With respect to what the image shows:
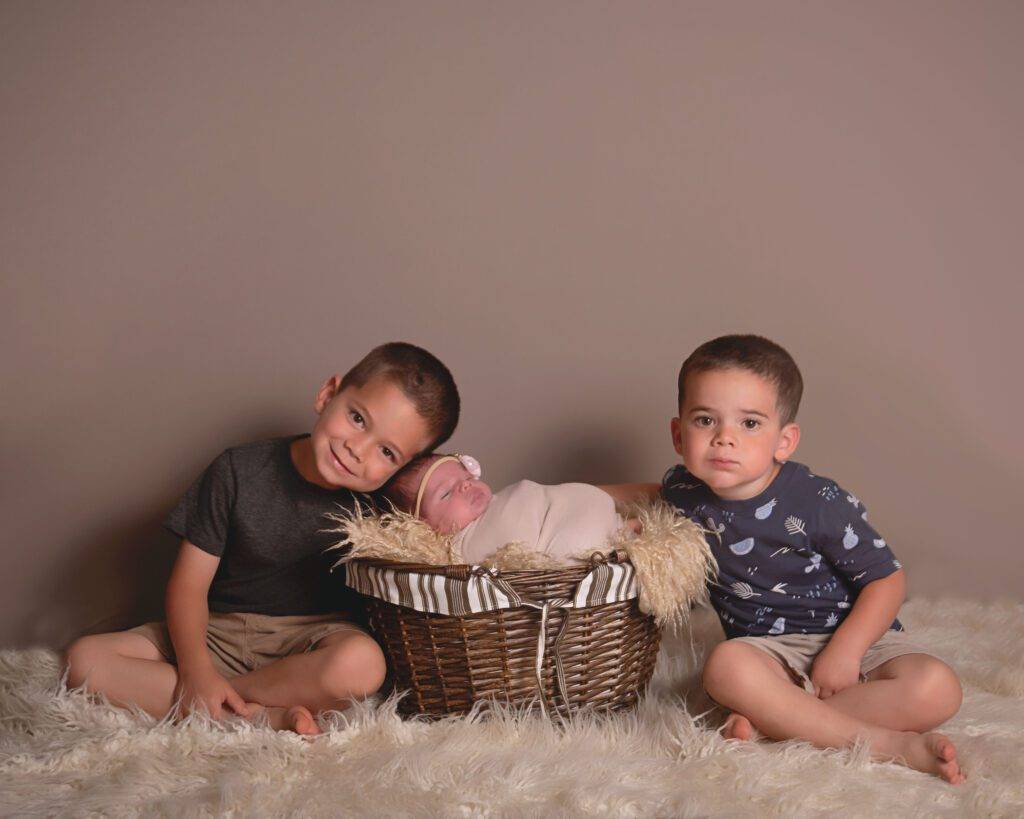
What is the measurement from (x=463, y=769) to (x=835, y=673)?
0.67m

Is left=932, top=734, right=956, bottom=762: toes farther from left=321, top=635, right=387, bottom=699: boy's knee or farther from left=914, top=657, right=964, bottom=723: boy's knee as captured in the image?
left=321, top=635, right=387, bottom=699: boy's knee

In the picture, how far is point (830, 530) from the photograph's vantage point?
5.76ft

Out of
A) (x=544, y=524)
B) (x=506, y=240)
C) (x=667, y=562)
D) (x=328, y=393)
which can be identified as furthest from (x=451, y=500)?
(x=506, y=240)

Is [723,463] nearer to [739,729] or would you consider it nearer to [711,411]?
[711,411]


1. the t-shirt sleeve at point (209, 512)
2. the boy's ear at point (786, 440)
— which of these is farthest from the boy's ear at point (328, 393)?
the boy's ear at point (786, 440)

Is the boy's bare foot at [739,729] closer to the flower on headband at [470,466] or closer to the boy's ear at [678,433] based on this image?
the boy's ear at [678,433]

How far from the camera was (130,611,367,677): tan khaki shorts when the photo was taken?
1877 mm

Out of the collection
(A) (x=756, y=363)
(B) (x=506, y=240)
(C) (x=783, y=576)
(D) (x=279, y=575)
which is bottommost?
(D) (x=279, y=575)

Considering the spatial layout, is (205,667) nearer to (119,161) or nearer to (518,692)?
(518,692)

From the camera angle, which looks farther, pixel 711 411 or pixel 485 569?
pixel 711 411

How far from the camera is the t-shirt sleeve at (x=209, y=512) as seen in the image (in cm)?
183

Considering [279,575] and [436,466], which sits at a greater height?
[436,466]

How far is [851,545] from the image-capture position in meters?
1.76

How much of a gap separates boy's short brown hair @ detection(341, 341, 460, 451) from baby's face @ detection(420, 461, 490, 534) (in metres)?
0.07
